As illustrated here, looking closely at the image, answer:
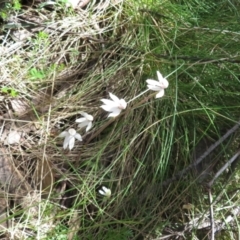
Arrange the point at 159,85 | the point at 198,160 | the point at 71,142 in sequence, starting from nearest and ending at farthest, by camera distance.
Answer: the point at 159,85 < the point at 71,142 < the point at 198,160

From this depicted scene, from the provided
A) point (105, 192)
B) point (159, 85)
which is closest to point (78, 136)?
point (105, 192)

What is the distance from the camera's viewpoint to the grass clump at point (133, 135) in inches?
57.5

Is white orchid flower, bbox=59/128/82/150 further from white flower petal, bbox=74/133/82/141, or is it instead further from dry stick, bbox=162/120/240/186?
dry stick, bbox=162/120/240/186

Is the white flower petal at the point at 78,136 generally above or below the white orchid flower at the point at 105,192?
above

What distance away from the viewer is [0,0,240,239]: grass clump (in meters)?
1.46

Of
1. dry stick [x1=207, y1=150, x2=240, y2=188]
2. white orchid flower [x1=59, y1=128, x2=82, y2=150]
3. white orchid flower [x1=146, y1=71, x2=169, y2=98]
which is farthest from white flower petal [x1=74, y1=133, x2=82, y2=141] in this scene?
dry stick [x1=207, y1=150, x2=240, y2=188]

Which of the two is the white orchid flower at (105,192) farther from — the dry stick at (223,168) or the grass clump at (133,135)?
the dry stick at (223,168)

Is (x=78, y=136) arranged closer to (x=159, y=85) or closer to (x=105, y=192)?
(x=105, y=192)

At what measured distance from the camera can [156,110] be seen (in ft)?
4.91

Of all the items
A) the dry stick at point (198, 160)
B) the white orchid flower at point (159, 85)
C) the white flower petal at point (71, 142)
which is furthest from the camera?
the dry stick at point (198, 160)

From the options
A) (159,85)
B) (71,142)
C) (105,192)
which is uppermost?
(159,85)

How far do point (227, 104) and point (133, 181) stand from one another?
38 cm

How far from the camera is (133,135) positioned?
150 cm

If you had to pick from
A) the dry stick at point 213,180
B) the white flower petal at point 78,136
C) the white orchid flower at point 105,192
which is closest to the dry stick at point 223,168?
the dry stick at point 213,180
